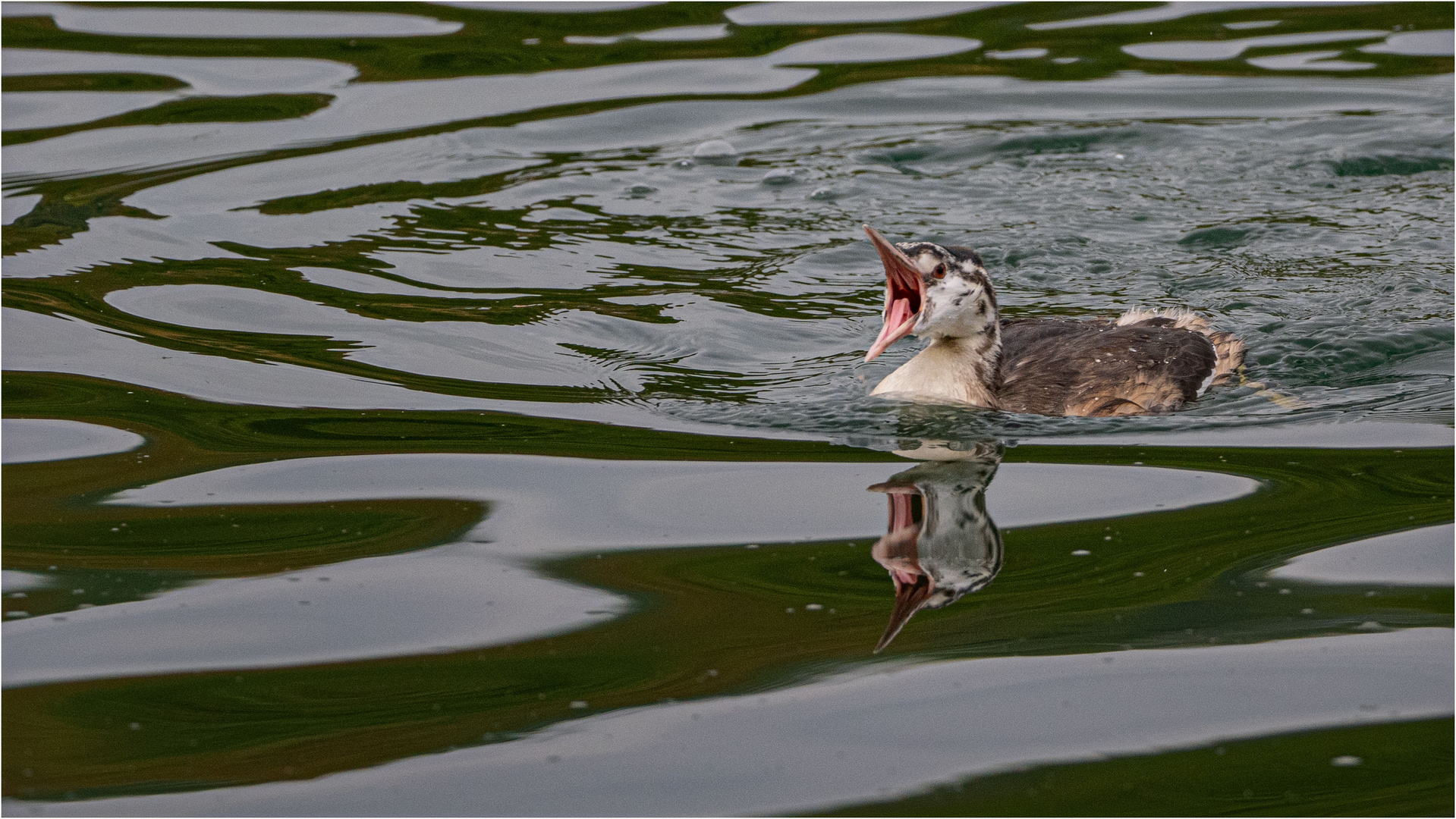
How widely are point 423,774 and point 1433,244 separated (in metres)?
7.52

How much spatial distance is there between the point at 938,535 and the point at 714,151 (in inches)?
268

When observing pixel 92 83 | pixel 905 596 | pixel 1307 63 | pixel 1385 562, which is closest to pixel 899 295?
pixel 905 596

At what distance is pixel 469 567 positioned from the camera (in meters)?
5.23

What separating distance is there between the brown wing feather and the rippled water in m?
0.20

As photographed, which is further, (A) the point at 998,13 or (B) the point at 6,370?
(A) the point at 998,13

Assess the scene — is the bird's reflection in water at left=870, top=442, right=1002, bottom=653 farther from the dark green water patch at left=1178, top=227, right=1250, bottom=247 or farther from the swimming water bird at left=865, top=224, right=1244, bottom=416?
the dark green water patch at left=1178, top=227, right=1250, bottom=247

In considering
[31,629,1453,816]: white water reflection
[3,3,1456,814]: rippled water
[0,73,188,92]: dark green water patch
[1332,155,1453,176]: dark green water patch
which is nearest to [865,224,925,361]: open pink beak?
[3,3,1456,814]: rippled water

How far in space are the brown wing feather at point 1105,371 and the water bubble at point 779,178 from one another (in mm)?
3740

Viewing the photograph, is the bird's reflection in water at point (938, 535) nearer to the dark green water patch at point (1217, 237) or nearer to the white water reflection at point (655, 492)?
the white water reflection at point (655, 492)

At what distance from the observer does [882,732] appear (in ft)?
13.6

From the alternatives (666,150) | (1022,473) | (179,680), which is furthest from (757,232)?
(179,680)

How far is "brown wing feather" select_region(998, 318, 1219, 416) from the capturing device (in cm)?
707

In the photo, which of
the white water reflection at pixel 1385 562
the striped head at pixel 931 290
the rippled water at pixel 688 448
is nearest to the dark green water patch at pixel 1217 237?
the rippled water at pixel 688 448

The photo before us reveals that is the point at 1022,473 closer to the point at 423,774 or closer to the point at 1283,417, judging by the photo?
the point at 1283,417
